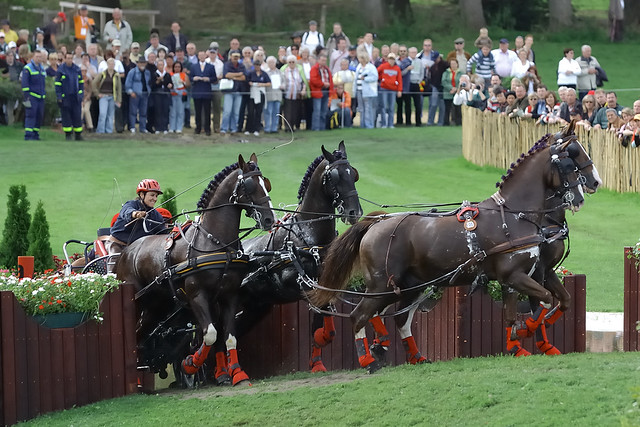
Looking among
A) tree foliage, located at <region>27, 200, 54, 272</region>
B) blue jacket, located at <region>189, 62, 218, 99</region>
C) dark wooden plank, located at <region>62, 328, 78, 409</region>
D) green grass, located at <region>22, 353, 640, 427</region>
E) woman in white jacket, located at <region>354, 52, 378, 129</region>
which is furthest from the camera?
woman in white jacket, located at <region>354, 52, 378, 129</region>

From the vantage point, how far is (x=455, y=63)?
3161 centimetres

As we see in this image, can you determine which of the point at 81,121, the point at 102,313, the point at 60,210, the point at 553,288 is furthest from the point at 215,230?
the point at 81,121

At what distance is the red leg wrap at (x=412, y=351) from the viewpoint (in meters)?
12.8

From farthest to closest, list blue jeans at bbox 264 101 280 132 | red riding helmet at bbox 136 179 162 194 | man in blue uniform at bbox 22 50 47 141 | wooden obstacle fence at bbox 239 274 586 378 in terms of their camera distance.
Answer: blue jeans at bbox 264 101 280 132 < man in blue uniform at bbox 22 50 47 141 < red riding helmet at bbox 136 179 162 194 < wooden obstacle fence at bbox 239 274 586 378

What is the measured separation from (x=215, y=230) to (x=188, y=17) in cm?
3403

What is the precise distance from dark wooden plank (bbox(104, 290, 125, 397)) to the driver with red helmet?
2.33 metres

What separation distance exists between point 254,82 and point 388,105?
4234mm

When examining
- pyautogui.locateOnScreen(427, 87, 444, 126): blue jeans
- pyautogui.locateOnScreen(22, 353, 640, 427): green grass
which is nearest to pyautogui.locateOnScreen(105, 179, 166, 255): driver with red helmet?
pyautogui.locateOnScreen(22, 353, 640, 427): green grass

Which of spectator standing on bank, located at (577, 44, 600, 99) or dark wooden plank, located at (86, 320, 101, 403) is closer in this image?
dark wooden plank, located at (86, 320, 101, 403)

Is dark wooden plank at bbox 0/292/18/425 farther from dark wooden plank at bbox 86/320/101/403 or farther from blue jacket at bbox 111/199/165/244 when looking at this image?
blue jacket at bbox 111/199/165/244

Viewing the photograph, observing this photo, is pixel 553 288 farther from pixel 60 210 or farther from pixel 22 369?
pixel 60 210

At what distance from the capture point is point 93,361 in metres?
12.1

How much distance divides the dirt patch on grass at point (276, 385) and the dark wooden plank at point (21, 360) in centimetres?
160

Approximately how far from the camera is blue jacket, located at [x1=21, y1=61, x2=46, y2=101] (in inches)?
1081
